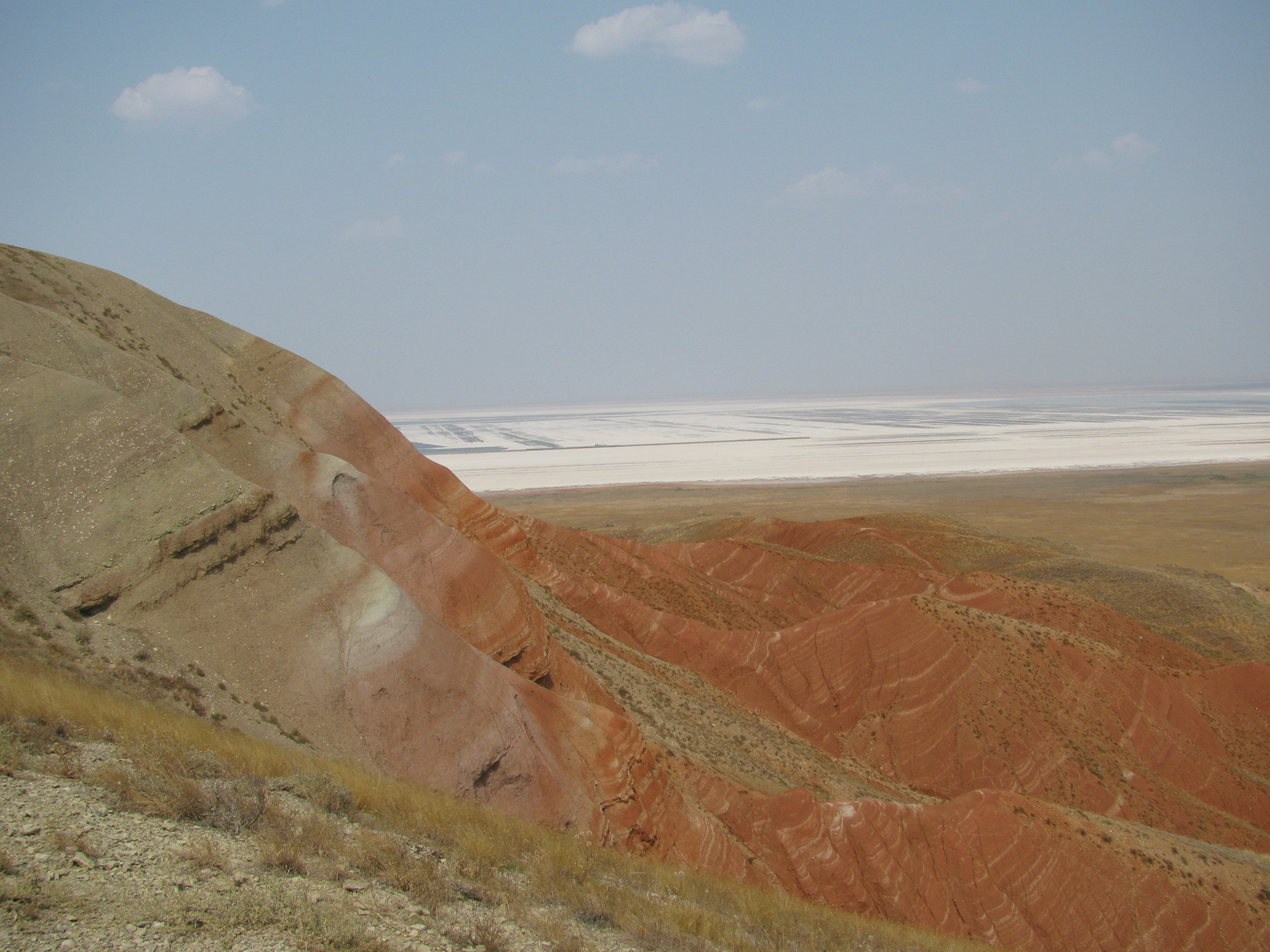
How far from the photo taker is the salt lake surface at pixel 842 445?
92688mm

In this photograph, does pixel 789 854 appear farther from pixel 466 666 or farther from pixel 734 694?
pixel 734 694

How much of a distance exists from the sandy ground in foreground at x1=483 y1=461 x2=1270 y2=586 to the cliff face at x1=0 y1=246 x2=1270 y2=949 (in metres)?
26.6

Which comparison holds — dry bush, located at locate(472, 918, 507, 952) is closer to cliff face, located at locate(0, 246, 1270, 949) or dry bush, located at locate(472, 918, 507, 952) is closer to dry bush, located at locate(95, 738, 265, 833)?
dry bush, located at locate(95, 738, 265, 833)

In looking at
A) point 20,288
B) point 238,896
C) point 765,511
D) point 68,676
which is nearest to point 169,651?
point 68,676

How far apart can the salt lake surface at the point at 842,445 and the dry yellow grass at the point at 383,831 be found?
7264 cm

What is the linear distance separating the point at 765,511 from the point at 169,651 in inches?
2335

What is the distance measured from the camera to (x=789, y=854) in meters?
14.4

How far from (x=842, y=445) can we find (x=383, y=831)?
116893 mm

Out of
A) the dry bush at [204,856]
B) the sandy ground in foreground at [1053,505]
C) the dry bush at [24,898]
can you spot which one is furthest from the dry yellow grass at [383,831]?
the sandy ground in foreground at [1053,505]

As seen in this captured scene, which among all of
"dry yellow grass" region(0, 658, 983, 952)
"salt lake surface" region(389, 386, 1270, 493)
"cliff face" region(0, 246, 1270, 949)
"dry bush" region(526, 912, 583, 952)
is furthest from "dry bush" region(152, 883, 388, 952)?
"salt lake surface" region(389, 386, 1270, 493)

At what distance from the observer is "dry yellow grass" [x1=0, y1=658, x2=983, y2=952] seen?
5.83 m

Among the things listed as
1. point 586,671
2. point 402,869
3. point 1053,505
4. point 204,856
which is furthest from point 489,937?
point 1053,505

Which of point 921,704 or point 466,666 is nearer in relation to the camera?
point 466,666

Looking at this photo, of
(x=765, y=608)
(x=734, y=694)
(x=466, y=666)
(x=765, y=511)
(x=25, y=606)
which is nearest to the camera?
(x=25, y=606)
